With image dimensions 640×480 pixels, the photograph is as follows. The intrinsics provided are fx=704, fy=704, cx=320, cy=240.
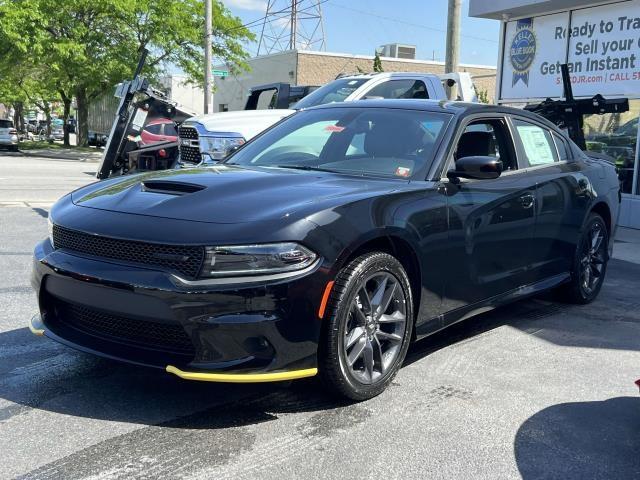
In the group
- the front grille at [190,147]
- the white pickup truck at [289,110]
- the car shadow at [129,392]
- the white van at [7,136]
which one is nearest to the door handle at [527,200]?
the car shadow at [129,392]

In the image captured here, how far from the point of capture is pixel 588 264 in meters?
5.99

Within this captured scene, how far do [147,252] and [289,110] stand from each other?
590 centimetres

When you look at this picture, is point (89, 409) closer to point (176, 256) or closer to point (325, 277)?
point (176, 256)

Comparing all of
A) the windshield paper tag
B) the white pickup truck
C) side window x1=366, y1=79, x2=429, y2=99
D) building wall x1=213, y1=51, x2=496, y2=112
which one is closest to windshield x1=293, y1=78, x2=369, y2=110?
the white pickup truck

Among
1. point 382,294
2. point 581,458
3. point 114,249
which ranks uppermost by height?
point 114,249

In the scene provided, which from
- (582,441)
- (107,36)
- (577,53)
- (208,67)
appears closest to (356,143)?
(582,441)

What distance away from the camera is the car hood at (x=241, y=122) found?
27.4 ft

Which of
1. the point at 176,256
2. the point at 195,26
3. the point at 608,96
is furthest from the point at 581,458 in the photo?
the point at 195,26

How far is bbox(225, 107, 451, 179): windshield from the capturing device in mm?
4379

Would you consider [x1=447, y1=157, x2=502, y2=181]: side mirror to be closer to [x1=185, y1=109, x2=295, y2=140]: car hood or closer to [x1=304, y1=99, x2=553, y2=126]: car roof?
[x1=304, y1=99, x2=553, y2=126]: car roof

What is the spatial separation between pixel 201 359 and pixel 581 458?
5.79 ft

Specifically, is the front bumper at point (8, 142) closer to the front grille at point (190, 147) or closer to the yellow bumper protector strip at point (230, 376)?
the front grille at point (190, 147)

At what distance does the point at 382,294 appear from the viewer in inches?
145

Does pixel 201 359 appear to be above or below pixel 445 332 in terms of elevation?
above
